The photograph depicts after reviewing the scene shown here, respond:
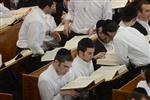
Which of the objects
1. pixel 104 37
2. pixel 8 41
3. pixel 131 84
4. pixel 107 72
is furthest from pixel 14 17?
pixel 131 84

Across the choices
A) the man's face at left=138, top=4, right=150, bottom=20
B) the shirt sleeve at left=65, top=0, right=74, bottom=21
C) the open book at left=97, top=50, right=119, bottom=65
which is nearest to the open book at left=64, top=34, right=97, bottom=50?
the open book at left=97, top=50, right=119, bottom=65

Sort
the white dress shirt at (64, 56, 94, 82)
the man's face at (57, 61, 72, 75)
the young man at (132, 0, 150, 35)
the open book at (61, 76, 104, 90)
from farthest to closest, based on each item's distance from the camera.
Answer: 1. the young man at (132, 0, 150, 35)
2. the white dress shirt at (64, 56, 94, 82)
3. the man's face at (57, 61, 72, 75)
4. the open book at (61, 76, 104, 90)

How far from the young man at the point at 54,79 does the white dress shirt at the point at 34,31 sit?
117 cm

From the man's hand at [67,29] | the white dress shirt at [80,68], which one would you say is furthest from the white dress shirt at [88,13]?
the white dress shirt at [80,68]

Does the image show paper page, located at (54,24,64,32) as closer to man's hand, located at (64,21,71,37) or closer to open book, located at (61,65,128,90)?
man's hand, located at (64,21,71,37)

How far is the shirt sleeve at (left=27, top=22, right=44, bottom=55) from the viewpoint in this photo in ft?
19.9

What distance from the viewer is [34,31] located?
239 inches

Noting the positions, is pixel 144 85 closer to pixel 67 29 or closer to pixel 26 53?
pixel 26 53

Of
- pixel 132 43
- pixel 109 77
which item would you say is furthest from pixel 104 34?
pixel 109 77

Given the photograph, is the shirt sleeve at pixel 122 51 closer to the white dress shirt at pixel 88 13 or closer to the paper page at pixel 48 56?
the paper page at pixel 48 56

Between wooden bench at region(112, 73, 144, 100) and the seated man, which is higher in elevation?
the seated man

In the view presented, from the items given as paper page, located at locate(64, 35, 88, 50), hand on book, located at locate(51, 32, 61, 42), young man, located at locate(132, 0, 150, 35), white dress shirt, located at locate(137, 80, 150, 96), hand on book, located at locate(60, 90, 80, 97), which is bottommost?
hand on book, located at locate(51, 32, 61, 42)

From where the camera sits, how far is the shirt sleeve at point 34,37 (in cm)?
606

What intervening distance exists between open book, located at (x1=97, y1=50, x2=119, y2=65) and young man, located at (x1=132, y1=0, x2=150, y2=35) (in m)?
0.48
